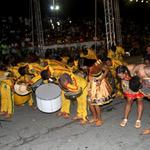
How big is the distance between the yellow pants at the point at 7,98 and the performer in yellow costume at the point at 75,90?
1166mm

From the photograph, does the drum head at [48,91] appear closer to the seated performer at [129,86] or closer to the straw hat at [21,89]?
the straw hat at [21,89]

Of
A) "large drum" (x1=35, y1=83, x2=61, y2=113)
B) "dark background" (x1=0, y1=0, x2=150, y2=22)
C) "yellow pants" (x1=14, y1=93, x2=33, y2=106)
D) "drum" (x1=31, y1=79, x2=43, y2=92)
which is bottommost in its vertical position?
"yellow pants" (x1=14, y1=93, x2=33, y2=106)

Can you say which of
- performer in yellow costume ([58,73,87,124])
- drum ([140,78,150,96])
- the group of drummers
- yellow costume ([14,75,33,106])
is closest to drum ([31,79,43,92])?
the group of drummers

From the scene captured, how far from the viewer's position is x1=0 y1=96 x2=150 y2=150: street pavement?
17.7ft

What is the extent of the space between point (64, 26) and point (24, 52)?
5287 millimetres

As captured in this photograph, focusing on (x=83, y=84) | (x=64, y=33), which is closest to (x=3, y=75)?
(x=83, y=84)

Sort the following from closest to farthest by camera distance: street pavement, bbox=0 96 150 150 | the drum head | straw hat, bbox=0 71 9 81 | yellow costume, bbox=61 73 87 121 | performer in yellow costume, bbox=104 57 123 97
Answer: street pavement, bbox=0 96 150 150 → the drum head → yellow costume, bbox=61 73 87 121 → straw hat, bbox=0 71 9 81 → performer in yellow costume, bbox=104 57 123 97

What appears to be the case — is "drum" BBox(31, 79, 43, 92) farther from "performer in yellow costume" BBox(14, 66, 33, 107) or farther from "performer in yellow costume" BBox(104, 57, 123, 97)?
"performer in yellow costume" BBox(104, 57, 123, 97)

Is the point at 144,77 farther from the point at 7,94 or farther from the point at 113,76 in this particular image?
the point at 7,94

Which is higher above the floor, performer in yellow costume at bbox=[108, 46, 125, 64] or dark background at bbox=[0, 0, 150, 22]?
dark background at bbox=[0, 0, 150, 22]

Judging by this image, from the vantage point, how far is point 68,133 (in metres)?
5.98

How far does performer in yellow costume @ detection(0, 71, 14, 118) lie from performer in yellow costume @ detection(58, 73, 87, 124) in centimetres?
118

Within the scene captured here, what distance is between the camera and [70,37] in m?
17.7

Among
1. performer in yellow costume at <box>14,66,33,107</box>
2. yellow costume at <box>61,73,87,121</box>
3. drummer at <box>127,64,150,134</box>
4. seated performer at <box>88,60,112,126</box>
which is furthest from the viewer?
performer in yellow costume at <box>14,66,33,107</box>
